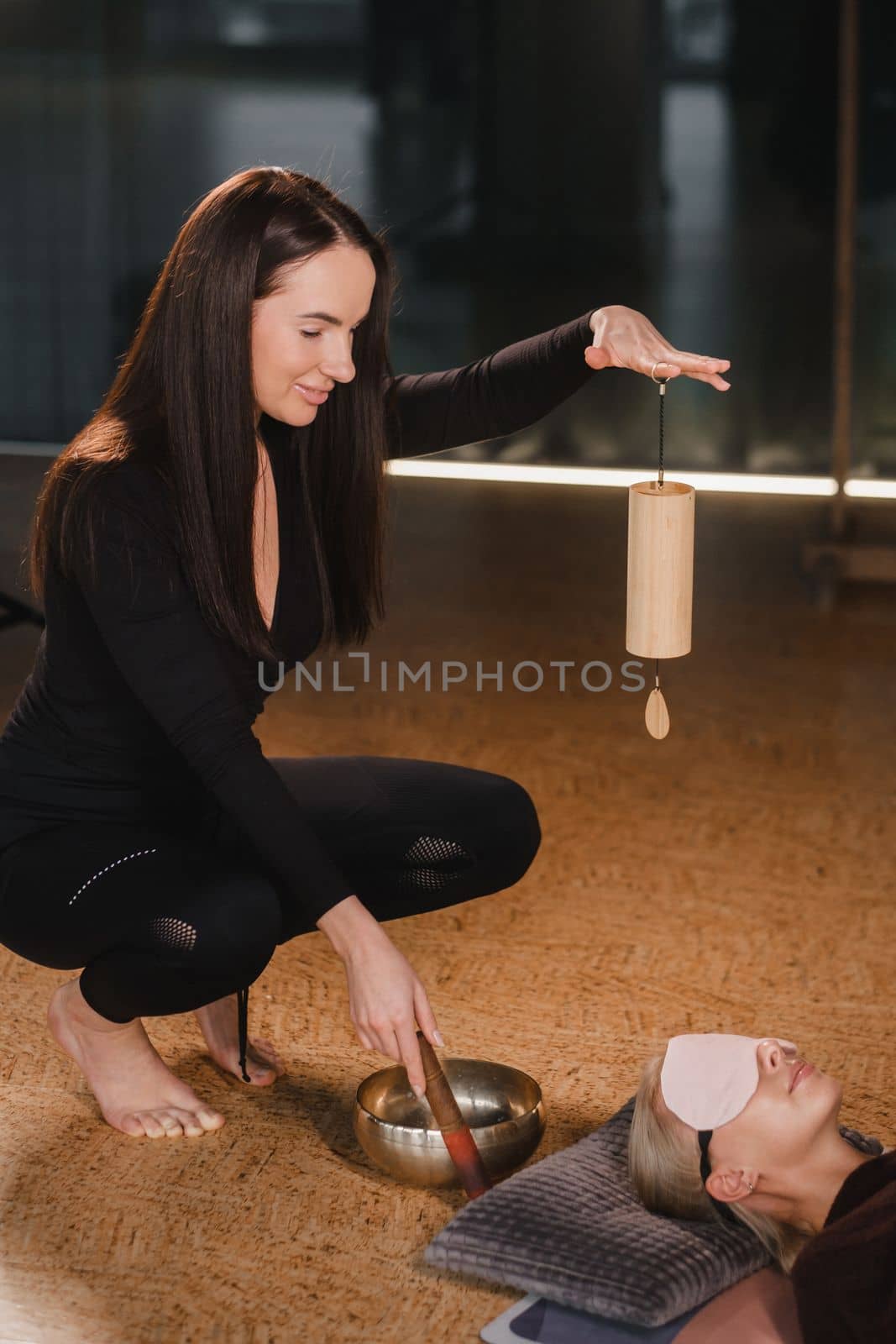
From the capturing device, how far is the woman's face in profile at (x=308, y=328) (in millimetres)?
1692

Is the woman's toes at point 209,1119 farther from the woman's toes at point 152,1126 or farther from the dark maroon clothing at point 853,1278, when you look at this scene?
the dark maroon clothing at point 853,1278

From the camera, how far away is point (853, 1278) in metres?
1.41

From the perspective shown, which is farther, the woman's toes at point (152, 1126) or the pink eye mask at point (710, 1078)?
the woman's toes at point (152, 1126)

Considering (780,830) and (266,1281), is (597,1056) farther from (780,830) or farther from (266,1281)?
(780,830)

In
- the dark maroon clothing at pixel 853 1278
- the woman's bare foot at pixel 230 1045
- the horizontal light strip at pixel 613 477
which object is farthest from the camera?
the horizontal light strip at pixel 613 477

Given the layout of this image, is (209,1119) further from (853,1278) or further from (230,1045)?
(853,1278)

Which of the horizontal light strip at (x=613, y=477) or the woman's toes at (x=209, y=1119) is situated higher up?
the horizontal light strip at (x=613, y=477)

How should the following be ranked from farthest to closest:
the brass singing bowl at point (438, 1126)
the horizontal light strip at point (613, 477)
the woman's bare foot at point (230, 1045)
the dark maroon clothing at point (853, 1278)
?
the horizontal light strip at point (613, 477)
the woman's bare foot at point (230, 1045)
the brass singing bowl at point (438, 1126)
the dark maroon clothing at point (853, 1278)

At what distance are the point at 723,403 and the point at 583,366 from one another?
333cm

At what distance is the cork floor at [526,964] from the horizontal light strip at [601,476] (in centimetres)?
96

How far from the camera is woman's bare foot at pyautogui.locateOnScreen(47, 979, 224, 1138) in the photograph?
190 cm

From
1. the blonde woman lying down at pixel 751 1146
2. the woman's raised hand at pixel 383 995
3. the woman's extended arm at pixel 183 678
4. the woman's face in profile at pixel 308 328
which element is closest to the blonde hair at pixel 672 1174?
the blonde woman lying down at pixel 751 1146

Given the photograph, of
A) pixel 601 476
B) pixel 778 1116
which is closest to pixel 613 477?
pixel 601 476

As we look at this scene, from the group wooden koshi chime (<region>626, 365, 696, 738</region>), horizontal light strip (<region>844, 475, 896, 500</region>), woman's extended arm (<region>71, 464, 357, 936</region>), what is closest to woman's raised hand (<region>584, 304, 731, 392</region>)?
wooden koshi chime (<region>626, 365, 696, 738</region>)
